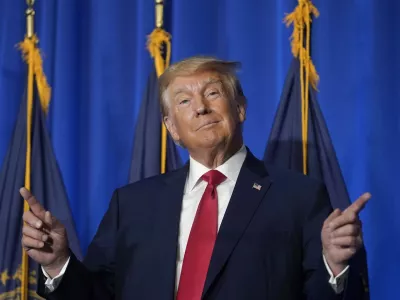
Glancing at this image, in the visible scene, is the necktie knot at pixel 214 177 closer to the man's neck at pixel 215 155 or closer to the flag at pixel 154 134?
the man's neck at pixel 215 155

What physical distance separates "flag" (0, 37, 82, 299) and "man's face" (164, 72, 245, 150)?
0.66m

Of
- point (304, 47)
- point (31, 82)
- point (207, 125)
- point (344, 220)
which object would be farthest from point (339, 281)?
point (31, 82)

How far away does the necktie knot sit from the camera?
1727 millimetres

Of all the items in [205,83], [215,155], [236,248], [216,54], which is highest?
[216,54]

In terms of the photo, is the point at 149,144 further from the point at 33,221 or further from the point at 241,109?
the point at 33,221

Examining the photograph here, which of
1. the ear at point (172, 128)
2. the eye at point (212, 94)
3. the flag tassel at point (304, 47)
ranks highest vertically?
the flag tassel at point (304, 47)

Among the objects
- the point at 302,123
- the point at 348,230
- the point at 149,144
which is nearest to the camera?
the point at 348,230

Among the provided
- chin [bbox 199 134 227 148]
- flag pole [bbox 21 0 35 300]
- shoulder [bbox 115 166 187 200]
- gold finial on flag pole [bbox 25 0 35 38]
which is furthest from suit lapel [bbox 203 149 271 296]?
gold finial on flag pole [bbox 25 0 35 38]

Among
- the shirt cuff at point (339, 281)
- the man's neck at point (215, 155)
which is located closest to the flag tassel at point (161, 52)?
the man's neck at point (215, 155)

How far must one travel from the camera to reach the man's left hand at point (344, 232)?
133 centimetres

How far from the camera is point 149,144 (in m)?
2.25

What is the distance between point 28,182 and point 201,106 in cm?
85

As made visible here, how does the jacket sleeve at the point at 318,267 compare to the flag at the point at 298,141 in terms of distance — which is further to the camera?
the flag at the point at 298,141

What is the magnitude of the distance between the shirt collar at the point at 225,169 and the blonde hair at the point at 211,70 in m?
0.18
